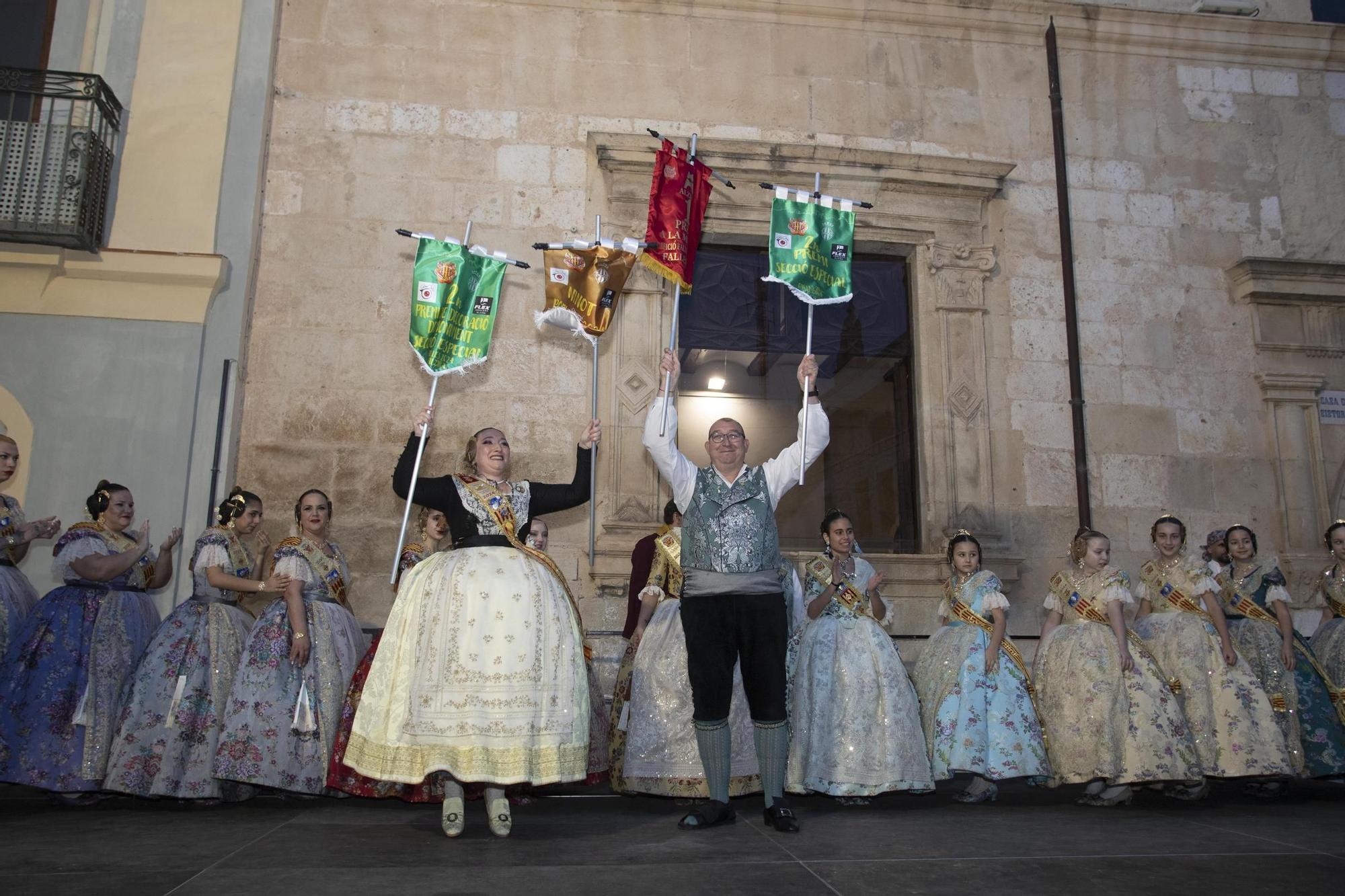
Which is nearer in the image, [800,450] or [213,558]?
[800,450]

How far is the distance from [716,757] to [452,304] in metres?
4.06

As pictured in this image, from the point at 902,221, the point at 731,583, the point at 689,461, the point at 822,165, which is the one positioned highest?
the point at 822,165

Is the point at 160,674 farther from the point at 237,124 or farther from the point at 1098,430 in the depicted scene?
the point at 1098,430

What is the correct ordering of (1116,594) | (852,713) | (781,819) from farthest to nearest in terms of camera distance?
(1116,594), (852,713), (781,819)

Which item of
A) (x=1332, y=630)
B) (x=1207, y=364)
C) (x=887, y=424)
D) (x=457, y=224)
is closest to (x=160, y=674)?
(x=457, y=224)

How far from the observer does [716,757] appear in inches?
186

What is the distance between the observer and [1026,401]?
842 centimetres

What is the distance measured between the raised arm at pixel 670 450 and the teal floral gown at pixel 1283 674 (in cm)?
358

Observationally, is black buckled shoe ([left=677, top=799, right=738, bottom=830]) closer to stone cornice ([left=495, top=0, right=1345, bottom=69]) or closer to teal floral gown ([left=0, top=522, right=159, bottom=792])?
teal floral gown ([left=0, top=522, right=159, bottom=792])

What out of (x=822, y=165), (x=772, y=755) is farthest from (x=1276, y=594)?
(x=822, y=165)

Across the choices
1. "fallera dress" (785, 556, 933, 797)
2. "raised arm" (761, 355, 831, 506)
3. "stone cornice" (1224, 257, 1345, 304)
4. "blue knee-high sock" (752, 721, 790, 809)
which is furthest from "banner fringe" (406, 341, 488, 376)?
"stone cornice" (1224, 257, 1345, 304)

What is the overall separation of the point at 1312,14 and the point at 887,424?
5.62 meters

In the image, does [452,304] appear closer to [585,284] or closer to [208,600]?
[585,284]

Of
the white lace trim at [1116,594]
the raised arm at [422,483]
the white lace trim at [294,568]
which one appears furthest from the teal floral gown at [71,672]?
the white lace trim at [1116,594]
